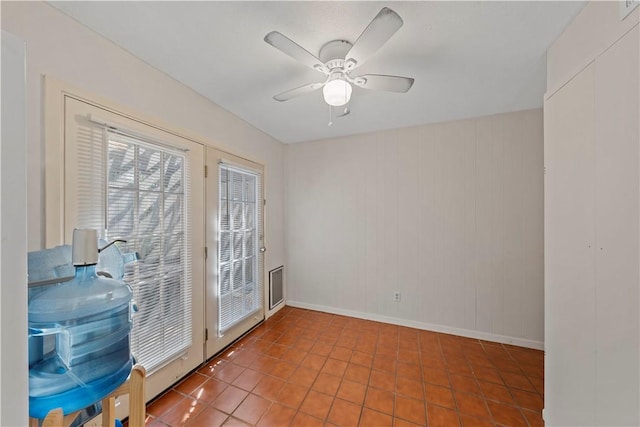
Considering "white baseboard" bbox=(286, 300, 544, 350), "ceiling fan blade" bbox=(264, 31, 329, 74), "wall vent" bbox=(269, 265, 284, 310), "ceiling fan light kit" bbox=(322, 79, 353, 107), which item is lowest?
"white baseboard" bbox=(286, 300, 544, 350)

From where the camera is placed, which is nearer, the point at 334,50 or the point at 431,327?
the point at 334,50

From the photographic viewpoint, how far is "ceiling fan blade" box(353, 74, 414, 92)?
57.1 inches

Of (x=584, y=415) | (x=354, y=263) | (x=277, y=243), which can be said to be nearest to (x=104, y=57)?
(x=277, y=243)

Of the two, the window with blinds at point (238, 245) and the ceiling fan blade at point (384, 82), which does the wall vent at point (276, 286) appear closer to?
the window with blinds at point (238, 245)

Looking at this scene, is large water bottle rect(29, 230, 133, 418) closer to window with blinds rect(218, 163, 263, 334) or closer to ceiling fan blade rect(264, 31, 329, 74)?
ceiling fan blade rect(264, 31, 329, 74)

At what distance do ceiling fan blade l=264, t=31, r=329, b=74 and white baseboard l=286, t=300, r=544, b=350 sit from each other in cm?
279

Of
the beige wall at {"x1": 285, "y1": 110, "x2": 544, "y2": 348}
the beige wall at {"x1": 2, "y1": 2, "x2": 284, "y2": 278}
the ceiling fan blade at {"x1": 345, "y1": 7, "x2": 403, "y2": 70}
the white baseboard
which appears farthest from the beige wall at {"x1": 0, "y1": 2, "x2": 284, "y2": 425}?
the white baseboard

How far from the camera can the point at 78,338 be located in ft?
2.35

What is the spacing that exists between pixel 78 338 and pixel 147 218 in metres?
1.05

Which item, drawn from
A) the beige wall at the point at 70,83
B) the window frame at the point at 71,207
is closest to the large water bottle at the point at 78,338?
the beige wall at the point at 70,83

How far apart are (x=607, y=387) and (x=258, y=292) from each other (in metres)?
2.72

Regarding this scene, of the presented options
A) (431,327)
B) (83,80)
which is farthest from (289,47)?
(431,327)

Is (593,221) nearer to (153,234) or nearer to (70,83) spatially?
(153,234)

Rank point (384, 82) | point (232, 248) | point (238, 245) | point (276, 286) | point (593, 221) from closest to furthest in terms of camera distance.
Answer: point (593, 221), point (384, 82), point (232, 248), point (238, 245), point (276, 286)
